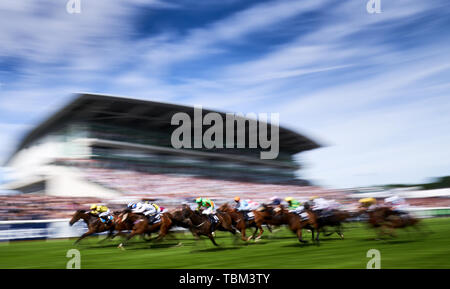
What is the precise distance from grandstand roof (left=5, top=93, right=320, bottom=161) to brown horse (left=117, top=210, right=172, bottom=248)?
15.2m

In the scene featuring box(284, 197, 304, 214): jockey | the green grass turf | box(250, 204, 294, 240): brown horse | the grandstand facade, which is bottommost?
the green grass turf

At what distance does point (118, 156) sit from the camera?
991 inches

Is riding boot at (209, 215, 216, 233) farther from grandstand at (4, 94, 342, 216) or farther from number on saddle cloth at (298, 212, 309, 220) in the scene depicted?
grandstand at (4, 94, 342, 216)

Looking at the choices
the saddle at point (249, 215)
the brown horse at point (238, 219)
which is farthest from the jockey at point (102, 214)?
the saddle at point (249, 215)

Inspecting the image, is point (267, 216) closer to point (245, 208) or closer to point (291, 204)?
point (291, 204)

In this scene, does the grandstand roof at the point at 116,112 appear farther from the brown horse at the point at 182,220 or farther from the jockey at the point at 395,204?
the jockey at the point at 395,204

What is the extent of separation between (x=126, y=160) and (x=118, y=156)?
54cm

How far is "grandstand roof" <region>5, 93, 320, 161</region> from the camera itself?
2528 centimetres

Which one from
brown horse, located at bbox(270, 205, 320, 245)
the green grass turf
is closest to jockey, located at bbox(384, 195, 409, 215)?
the green grass turf

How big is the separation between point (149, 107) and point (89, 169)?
6271mm

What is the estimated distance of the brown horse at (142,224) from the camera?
10.5 metres

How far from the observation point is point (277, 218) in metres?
10.3

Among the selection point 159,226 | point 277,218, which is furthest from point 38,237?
point 277,218

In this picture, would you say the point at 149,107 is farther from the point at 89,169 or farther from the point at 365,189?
the point at 365,189
